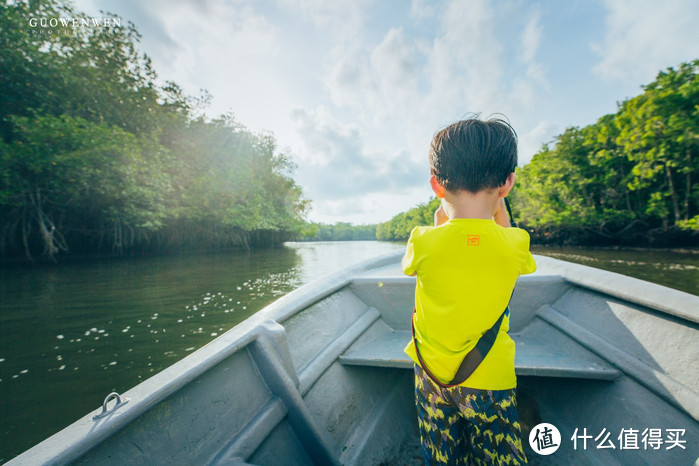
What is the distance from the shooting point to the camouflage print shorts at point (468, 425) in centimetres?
88

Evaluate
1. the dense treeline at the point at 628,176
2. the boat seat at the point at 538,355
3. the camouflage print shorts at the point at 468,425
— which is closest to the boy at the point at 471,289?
the camouflage print shorts at the point at 468,425

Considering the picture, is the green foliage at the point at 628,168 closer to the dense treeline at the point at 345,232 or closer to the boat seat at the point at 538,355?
the boat seat at the point at 538,355

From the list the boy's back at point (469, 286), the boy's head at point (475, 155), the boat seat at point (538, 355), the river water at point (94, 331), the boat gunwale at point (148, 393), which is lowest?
the river water at point (94, 331)

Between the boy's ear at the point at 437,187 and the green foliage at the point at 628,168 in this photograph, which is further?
the green foliage at the point at 628,168

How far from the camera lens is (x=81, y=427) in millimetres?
764

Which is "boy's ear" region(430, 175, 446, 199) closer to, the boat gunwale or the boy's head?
the boy's head

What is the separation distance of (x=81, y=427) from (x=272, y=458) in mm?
738

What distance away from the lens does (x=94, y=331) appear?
3854mm

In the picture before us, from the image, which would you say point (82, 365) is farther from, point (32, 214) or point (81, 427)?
point (32, 214)

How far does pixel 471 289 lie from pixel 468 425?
0.50m

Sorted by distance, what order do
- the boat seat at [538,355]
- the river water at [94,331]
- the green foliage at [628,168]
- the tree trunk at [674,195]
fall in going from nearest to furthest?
the boat seat at [538,355] → the river water at [94,331] → the green foliage at [628,168] → the tree trunk at [674,195]

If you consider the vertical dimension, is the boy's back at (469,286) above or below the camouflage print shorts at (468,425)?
above

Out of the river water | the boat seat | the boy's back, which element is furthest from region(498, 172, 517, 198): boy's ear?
the river water

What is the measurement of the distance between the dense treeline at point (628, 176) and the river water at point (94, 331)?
9.07m
